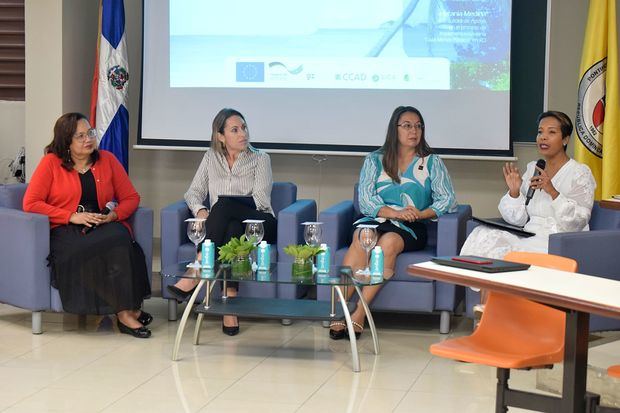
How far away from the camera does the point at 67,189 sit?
5828 millimetres

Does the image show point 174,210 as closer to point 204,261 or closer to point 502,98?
point 204,261

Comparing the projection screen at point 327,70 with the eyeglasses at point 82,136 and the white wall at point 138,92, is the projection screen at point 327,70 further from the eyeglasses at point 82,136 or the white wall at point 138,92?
the eyeglasses at point 82,136

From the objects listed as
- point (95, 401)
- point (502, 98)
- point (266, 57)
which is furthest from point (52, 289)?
point (502, 98)

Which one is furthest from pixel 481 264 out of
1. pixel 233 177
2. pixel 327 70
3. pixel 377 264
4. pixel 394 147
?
pixel 327 70

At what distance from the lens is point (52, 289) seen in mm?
5676

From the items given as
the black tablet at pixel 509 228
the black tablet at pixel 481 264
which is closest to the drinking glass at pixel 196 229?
the black tablet at pixel 509 228

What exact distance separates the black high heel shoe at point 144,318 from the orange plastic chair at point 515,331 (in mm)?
2481

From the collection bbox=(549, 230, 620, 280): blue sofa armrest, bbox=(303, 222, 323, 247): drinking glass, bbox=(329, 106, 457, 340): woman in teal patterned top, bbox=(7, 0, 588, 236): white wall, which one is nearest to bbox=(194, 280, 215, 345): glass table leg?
bbox=(303, 222, 323, 247): drinking glass

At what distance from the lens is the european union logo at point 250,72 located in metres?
7.43

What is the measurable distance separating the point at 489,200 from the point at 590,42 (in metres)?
1.37

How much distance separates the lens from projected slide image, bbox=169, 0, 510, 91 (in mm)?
7047

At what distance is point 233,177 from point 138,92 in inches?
82.9

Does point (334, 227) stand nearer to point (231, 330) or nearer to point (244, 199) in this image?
point (244, 199)

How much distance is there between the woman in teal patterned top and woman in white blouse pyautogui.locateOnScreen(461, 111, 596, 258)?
395 millimetres
